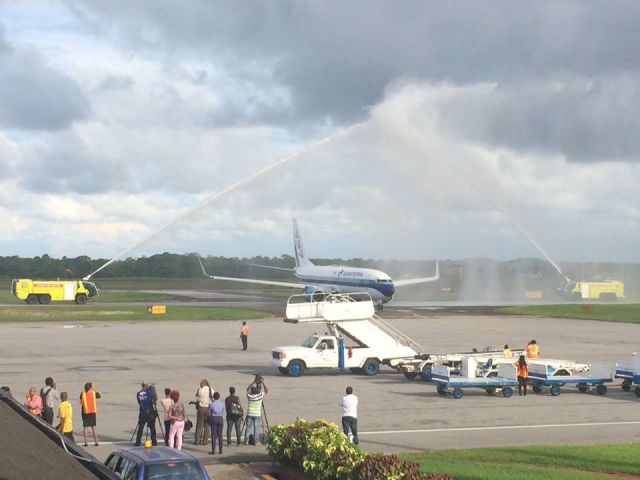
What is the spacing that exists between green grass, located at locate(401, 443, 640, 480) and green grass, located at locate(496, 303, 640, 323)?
6389 centimetres

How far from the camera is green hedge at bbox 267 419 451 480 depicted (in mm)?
15898

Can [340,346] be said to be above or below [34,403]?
above

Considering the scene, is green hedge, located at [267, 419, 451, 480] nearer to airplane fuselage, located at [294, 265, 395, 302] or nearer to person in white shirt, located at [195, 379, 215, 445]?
person in white shirt, located at [195, 379, 215, 445]

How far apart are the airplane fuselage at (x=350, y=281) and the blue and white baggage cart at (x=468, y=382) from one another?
5425 cm

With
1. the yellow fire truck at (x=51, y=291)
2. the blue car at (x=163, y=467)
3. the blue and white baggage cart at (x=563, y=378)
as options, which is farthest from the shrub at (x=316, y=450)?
the yellow fire truck at (x=51, y=291)

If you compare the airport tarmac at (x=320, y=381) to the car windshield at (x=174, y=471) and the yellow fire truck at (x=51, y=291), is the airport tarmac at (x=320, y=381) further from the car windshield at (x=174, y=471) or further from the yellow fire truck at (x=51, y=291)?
the yellow fire truck at (x=51, y=291)

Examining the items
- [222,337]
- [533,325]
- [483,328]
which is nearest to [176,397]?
[222,337]

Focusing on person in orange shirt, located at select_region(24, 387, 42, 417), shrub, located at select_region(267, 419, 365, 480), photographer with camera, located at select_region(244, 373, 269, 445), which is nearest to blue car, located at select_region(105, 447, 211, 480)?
shrub, located at select_region(267, 419, 365, 480)

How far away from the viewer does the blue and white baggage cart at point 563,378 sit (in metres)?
35.8

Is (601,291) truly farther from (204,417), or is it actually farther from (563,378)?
(204,417)

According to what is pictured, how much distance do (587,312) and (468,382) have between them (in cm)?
6417

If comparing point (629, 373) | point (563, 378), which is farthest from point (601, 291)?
point (563, 378)

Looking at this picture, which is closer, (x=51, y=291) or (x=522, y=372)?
(x=522, y=372)

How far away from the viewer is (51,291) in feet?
306
